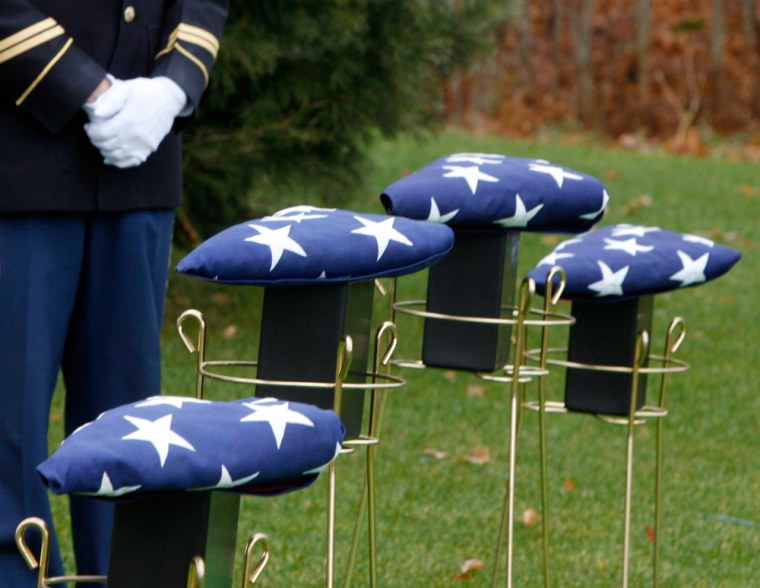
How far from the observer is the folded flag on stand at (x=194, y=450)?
1.67m

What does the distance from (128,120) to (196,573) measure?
126 centimetres

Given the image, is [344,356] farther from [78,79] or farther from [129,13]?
[129,13]

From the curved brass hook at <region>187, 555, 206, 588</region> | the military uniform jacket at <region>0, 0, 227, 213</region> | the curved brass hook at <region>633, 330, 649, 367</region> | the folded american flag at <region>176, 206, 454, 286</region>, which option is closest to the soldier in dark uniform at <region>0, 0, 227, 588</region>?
the military uniform jacket at <region>0, 0, 227, 213</region>

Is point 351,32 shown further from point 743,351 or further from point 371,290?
point 371,290

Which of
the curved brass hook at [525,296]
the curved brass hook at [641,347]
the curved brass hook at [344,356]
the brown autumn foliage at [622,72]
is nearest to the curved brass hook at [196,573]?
the curved brass hook at [344,356]

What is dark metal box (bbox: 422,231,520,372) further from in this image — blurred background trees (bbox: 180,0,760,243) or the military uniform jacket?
blurred background trees (bbox: 180,0,760,243)

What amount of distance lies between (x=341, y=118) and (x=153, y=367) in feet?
11.5

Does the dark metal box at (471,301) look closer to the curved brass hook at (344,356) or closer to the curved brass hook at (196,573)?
the curved brass hook at (344,356)

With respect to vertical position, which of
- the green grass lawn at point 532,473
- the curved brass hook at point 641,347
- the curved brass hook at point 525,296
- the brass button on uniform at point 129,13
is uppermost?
the brass button on uniform at point 129,13

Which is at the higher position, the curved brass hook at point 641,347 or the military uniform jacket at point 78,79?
Answer: the military uniform jacket at point 78,79

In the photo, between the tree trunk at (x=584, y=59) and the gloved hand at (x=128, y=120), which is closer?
the gloved hand at (x=128, y=120)

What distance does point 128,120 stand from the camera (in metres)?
2.78

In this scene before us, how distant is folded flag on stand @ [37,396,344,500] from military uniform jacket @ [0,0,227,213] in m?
1.05

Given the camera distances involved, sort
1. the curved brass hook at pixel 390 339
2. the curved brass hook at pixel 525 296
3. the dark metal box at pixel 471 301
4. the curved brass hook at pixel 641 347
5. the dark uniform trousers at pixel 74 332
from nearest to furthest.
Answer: the curved brass hook at pixel 390 339 < the curved brass hook at pixel 525 296 < the dark metal box at pixel 471 301 < the dark uniform trousers at pixel 74 332 < the curved brass hook at pixel 641 347
